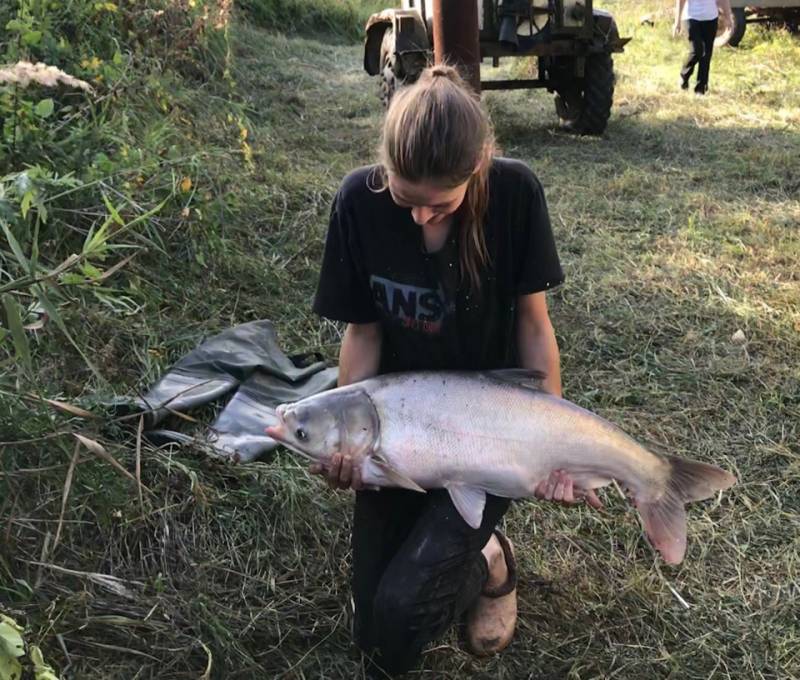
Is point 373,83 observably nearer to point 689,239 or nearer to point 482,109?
point 689,239

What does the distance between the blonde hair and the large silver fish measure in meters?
0.47

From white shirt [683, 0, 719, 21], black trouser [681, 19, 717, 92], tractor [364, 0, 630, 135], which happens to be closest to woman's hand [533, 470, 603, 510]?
tractor [364, 0, 630, 135]

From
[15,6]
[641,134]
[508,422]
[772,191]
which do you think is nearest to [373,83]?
[641,134]

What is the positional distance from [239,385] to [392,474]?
1235 millimetres

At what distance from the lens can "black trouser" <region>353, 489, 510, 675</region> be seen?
1864 mm

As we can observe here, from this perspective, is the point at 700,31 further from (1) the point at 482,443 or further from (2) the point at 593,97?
(1) the point at 482,443

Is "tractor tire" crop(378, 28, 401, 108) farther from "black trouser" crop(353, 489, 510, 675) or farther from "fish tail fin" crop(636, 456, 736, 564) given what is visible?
"fish tail fin" crop(636, 456, 736, 564)

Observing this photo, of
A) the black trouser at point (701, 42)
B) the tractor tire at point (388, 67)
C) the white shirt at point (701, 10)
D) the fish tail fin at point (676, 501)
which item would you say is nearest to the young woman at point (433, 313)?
the fish tail fin at point (676, 501)

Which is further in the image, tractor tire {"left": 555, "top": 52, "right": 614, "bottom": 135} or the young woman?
tractor tire {"left": 555, "top": 52, "right": 614, "bottom": 135}

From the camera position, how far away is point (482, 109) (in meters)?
1.78

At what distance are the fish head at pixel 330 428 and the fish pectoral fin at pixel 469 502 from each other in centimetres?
22

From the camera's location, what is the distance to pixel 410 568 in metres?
1.88

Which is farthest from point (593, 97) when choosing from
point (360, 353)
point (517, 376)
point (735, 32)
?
point (517, 376)

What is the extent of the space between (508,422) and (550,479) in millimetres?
160
